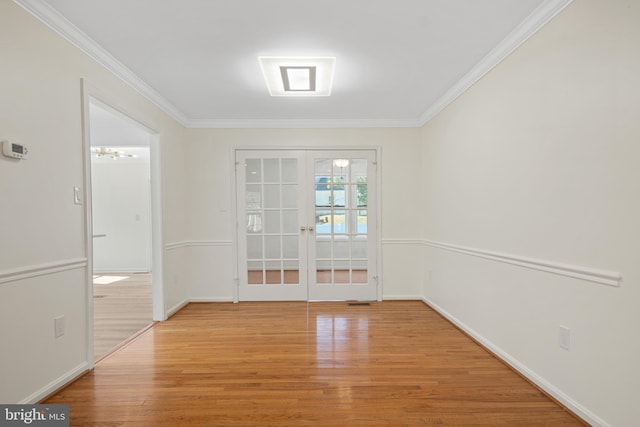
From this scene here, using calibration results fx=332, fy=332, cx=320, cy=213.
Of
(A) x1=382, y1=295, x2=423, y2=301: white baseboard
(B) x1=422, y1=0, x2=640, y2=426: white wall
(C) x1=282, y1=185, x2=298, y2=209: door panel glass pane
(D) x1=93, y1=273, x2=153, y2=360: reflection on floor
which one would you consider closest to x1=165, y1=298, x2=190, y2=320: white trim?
(D) x1=93, y1=273, x2=153, y2=360: reflection on floor

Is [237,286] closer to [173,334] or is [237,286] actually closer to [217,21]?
[173,334]

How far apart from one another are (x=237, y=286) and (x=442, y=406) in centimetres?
311

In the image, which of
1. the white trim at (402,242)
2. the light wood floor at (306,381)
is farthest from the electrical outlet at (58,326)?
the white trim at (402,242)

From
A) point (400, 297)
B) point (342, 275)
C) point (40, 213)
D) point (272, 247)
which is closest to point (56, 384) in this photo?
point (40, 213)

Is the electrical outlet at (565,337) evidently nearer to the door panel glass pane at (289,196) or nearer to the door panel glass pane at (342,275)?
the door panel glass pane at (342,275)

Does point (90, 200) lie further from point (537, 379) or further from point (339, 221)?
point (537, 379)

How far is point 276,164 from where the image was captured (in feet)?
14.9

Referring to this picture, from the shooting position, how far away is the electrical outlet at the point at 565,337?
196 centimetres

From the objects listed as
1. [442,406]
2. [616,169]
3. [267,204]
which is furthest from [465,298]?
Result: [267,204]

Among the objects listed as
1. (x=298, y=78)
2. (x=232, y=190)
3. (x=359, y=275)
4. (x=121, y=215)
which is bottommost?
(x=359, y=275)

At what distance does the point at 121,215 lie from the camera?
703 centimetres

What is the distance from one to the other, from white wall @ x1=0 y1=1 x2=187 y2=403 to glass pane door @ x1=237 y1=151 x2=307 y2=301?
2.18 metres

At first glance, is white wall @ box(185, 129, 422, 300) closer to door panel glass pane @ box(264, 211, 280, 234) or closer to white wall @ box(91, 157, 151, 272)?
door panel glass pane @ box(264, 211, 280, 234)

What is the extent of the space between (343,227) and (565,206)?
111 inches
